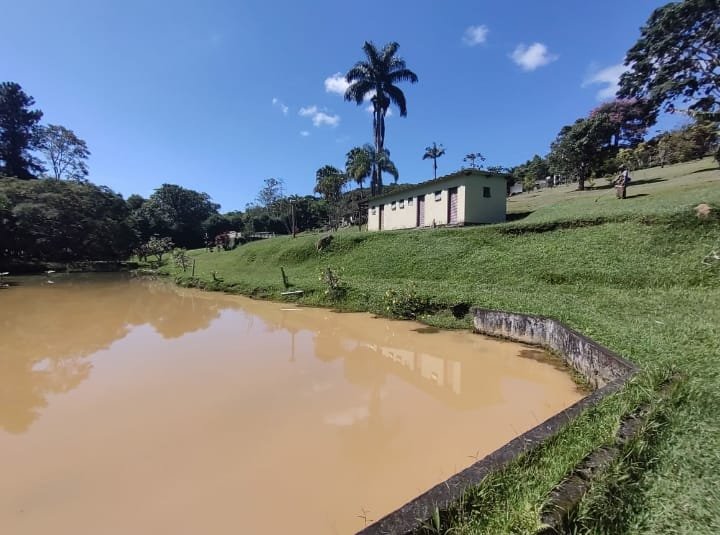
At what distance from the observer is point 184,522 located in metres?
2.95

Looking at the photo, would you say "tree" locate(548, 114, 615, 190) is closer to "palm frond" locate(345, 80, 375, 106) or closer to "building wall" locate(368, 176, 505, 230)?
"building wall" locate(368, 176, 505, 230)

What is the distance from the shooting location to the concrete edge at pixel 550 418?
86.4 inches

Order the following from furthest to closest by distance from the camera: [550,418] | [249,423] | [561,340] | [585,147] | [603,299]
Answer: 1. [585,147]
2. [603,299]
3. [561,340]
4. [249,423]
5. [550,418]

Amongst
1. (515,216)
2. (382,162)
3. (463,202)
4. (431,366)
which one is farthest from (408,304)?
(382,162)

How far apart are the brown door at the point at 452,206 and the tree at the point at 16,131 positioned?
4582 centimetres

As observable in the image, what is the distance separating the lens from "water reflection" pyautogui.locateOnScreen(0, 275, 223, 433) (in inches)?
235

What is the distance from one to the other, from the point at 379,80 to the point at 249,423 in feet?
96.3

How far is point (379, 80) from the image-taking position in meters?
28.6

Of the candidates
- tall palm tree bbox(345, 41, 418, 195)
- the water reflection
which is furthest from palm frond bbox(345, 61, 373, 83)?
the water reflection

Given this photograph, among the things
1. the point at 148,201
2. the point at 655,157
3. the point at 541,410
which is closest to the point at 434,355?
the point at 541,410

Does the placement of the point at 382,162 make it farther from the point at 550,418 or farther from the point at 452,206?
the point at 550,418

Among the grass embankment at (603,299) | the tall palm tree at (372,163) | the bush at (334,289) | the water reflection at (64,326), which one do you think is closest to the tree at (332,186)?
the tall palm tree at (372,163)

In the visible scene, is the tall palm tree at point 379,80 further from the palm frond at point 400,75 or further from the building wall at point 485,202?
the building wall at point 485,202

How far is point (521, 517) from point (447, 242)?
44.5 ft
